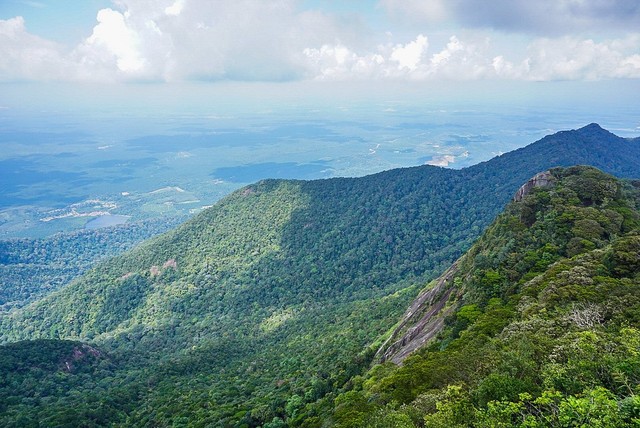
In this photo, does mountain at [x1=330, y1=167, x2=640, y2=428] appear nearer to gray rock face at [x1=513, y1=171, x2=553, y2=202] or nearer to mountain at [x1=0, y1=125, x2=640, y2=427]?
gray rock face at [x1=513, y1=171, x2=553, y2=202]

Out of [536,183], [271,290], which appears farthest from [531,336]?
[271,290]

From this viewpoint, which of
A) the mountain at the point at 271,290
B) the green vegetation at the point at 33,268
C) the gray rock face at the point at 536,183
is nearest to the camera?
the mountain at the point at 271,290

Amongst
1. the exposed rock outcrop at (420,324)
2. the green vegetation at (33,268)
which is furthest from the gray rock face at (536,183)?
the green vegetation at (33,268)

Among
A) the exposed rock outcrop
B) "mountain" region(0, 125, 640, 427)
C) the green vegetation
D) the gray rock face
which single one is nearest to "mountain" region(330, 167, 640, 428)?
the exposed rock outcrop

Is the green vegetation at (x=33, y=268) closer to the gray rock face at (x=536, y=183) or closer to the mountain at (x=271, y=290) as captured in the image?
the mountain at (x=271, y=290)

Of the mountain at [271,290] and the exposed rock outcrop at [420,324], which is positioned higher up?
the exposed rock outcrop at [420,324]
